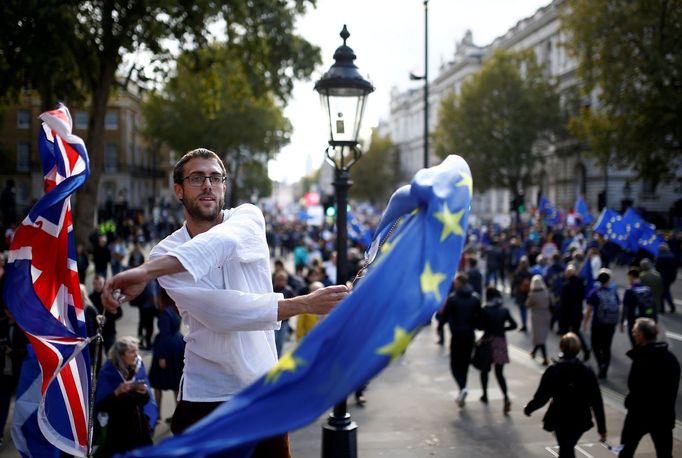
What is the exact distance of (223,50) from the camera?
22047 mm

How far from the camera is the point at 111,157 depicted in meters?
68.0

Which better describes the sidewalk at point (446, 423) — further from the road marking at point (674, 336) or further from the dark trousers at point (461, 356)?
the road marking at point (674, 336)

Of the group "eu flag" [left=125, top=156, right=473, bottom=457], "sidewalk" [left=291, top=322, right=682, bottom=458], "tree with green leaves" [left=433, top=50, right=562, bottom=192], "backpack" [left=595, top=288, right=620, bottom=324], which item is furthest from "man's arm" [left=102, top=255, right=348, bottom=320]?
"tree with green leaves" [left=433, top=50, right=562, bottom=192]

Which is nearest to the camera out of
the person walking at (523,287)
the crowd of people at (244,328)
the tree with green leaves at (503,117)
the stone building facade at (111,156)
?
the crowd of people at (244,328)

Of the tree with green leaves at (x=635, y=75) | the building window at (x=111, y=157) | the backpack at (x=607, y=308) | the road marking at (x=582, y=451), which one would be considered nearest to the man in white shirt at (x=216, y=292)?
the road marking at (x=582, y=451)

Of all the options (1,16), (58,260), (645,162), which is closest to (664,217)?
(645,162)

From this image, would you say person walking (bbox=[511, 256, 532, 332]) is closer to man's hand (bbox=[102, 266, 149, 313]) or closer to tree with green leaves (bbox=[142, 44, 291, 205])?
man's hand (bbox=[102, 266, 149, 313])

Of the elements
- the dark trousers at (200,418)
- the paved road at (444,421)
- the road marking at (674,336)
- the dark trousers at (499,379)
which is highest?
the dark trousers at (200,418)

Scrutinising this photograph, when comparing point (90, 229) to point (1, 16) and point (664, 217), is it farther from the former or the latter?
point (664, 217)

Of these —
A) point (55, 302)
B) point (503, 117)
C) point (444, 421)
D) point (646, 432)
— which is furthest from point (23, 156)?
point (55, 302)

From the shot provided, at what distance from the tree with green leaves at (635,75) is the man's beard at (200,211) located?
80.7 feet

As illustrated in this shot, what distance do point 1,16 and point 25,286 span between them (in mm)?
13749

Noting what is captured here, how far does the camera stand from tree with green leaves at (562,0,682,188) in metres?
25.0

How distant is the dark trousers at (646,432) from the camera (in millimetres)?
6637
